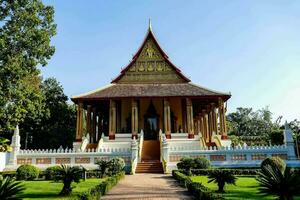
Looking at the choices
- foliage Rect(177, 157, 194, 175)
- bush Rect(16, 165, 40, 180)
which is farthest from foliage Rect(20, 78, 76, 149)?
foliage Rect(177, 157, 194, 175)

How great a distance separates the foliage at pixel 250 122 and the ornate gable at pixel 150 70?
127 feet

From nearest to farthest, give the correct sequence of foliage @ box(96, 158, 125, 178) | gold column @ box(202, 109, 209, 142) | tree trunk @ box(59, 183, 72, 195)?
tree trunk @ box(59, 183, 72, 195)
foliage @ box(96, 158, 125, 178)
gold column @ box(202, 109, 209, 142)

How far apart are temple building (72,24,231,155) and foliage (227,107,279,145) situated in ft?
122

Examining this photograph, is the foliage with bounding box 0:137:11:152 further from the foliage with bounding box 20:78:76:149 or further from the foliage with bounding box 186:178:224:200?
the foliage with bounding box 20:78:76:149

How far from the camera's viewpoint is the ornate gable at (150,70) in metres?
30.6

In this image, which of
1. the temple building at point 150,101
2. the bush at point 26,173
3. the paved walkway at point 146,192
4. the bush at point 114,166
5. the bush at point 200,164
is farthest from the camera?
the temple building at point 150,101

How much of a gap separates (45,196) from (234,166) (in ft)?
41.2

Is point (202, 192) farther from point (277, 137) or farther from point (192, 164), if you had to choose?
point (277, 137)

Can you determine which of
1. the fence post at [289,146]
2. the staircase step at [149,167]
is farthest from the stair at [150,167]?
the fence post at [289,146]

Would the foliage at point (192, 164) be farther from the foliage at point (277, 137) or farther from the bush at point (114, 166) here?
the foliage at point (277, 137)

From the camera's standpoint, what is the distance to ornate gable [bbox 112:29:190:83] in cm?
3056

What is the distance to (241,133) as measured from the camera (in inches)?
2685

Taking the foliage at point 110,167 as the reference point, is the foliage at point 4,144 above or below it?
above

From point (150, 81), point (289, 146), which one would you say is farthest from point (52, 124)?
point (289, 146)
